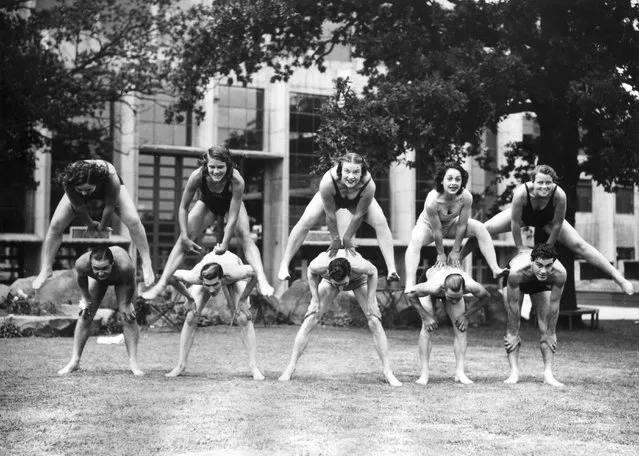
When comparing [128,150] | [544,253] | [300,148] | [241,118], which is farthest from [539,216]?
[300,148]

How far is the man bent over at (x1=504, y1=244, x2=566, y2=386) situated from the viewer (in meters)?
13.0

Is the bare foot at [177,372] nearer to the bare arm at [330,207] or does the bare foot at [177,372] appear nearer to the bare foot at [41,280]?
the bare foot at [41,280]

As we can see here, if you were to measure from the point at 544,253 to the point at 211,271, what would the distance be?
4.66 meters

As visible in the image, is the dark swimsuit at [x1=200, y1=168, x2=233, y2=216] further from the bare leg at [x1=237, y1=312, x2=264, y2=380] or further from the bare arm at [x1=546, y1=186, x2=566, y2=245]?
the bare arm at [x1=546, y1=186, x2=566, y2=245]

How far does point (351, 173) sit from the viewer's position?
1288 cm

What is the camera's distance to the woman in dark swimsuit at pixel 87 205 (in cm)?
1288

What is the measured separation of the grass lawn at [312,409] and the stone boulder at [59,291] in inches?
304

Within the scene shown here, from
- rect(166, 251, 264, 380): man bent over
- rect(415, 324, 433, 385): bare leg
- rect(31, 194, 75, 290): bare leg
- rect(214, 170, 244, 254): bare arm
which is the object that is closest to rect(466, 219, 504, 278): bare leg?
rect(415, 324, 433, 385): bare leg

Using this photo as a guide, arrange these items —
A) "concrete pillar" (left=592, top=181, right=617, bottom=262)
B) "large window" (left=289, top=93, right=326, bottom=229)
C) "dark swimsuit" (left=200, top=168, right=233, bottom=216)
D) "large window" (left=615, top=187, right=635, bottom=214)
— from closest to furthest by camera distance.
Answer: "dark swimsuit" (left=200, top=168, right=233, bottom=216)
"large window" (left=289, top=93, right=326, bottom=229)
"concrete pillar" (left=592, top=181, right=617, bottom=262)
"large window" (left=615, top=187, right=635, bottom=214)

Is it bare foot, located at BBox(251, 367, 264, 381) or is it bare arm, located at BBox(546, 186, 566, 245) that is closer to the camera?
bare foot, located at BBox(251, 367, 264, 381)

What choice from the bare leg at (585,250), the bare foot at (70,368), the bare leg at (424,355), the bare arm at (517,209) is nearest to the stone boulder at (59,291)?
the bare foot at (70,368)

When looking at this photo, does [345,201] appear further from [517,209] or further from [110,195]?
[110,195]

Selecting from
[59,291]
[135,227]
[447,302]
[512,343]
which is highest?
[135,227]

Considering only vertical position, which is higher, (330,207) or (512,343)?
(330,207)
